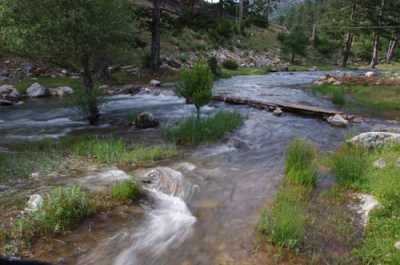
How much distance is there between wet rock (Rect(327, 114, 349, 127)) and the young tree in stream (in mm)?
9325

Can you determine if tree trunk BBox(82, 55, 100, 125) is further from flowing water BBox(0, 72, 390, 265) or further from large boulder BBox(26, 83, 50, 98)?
large boulder BBox(26, 83, 50, 98)

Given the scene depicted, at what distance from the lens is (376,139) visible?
9.03 meters

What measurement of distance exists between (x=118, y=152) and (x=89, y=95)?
182 inches

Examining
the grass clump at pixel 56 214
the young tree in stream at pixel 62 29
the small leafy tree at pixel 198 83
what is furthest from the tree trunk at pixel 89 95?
the grass clump at pixel 56 214

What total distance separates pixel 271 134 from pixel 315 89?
10732 millimetres

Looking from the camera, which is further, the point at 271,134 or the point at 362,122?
the point at 362,122

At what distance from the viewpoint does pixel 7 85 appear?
1969 centimetres

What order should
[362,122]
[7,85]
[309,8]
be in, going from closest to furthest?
[362,122]
[7,85]
[309,8]

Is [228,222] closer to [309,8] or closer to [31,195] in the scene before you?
[31,195]

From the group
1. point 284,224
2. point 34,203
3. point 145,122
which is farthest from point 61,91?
point 284,224

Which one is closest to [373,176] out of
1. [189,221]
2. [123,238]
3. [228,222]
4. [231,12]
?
[228,222]

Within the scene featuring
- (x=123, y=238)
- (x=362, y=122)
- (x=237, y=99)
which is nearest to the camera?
(x=123, y=238)

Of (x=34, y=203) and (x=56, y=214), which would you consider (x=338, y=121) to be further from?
(x=34, y=203)

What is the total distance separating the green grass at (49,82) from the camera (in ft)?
66.1
